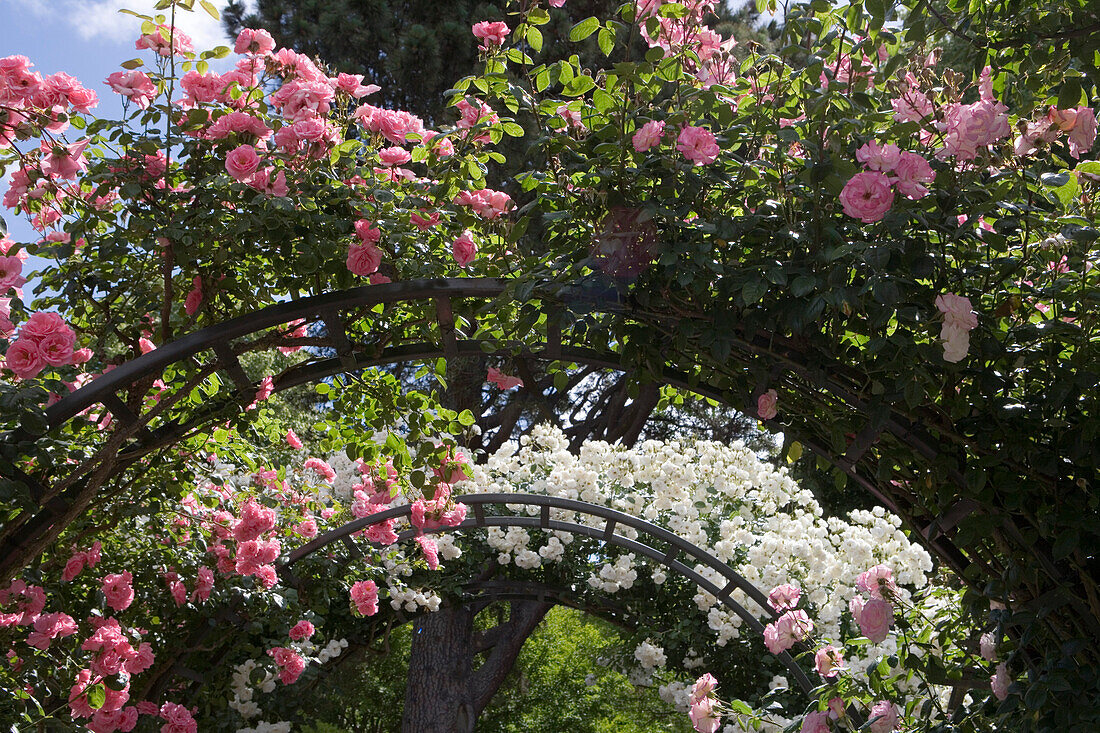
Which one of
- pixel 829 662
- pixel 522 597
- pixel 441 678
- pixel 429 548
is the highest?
pixel 441 678

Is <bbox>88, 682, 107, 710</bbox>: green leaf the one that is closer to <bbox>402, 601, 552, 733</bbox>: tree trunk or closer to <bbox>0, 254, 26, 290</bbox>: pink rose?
<bbox>0, 254, 26, 290</bbox>: pink rose

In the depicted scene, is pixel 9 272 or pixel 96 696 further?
pixel 96 696

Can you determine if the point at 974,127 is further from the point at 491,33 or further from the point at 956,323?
the point at 491,33

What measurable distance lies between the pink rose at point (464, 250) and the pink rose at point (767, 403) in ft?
2.29

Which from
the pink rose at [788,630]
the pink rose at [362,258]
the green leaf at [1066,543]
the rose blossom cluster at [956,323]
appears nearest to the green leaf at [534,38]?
the pink rose at [362,258]

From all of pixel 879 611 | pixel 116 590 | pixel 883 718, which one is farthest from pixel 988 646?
pixel 116 590

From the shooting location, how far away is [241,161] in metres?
1.91

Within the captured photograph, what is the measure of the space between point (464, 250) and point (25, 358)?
2.92 ft

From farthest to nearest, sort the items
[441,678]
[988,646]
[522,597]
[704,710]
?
[441,678] < [522,597] < [704,710] < [988,646]

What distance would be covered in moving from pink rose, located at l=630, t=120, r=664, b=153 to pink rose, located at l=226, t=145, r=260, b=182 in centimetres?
80

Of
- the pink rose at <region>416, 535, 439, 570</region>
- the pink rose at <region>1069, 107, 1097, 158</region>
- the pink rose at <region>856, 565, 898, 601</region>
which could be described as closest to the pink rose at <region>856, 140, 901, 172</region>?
the pink rose at <region>1069, 107, 1097, 158</region>

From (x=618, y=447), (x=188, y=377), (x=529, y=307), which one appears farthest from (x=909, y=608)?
(x=618, y=447)

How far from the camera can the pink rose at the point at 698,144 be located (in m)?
1.59

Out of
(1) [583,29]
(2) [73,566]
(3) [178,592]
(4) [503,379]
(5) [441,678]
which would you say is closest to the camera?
(1) [583,29]
